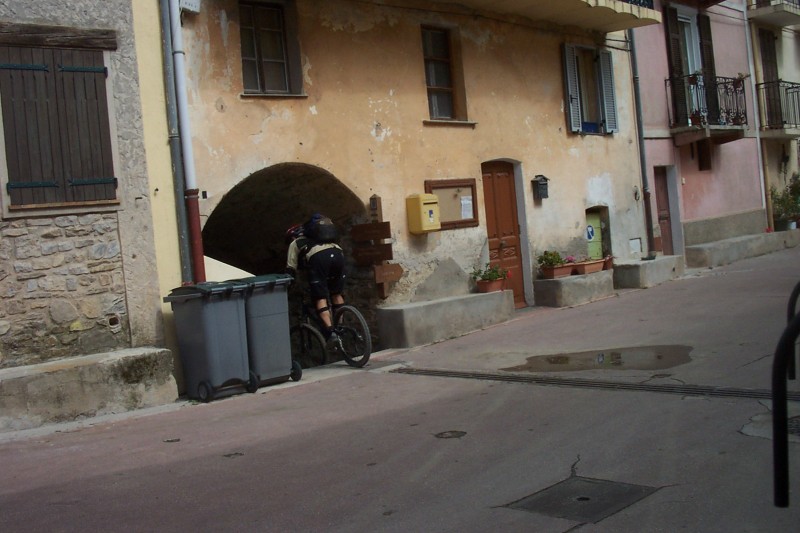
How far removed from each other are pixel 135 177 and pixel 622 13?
9.41 meters

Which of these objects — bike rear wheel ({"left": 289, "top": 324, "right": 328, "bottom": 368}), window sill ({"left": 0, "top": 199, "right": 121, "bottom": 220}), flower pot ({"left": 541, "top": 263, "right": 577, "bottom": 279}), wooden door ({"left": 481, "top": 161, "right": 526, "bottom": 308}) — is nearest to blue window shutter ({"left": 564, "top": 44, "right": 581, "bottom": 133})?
wooden door ({"left": 481, "top": 161, "right": 526, "bottom": 308})

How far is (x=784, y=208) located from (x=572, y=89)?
978 cm

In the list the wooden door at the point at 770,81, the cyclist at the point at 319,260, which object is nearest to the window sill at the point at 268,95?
the cyclist at the point at 319,260

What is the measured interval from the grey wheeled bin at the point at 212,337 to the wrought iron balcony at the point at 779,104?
17.2m

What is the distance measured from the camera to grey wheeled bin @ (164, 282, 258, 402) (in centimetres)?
803

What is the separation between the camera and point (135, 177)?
8555 mm

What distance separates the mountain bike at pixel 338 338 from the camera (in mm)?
9484

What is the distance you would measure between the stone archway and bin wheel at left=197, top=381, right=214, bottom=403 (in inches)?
114

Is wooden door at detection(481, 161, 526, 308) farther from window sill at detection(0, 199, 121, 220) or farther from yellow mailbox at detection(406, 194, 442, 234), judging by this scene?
window sill at detection(0, 199, 121, 220)

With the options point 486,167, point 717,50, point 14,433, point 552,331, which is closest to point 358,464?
point 14,433

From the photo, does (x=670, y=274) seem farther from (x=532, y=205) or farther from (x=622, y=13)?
(x=622, y=13)

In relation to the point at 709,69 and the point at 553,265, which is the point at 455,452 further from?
the point at 709,69

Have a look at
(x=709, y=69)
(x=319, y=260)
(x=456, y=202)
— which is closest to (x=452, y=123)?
(x=456, y=202)

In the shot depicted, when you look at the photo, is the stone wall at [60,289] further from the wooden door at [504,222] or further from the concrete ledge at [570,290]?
the concrete ledge at [570,290]
